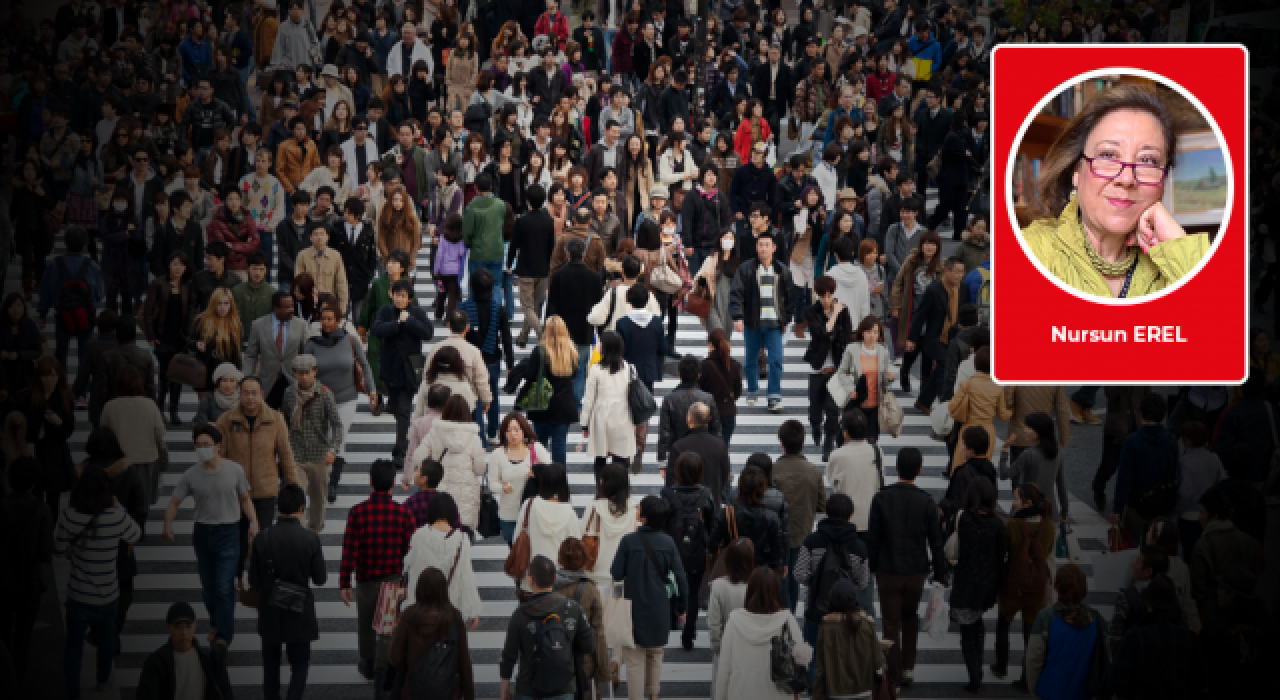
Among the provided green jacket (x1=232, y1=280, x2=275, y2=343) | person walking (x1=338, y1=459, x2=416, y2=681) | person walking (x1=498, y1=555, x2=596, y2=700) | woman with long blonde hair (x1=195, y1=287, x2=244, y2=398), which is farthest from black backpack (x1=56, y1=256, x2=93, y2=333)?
person walking (x1=498, y1=555, x2=596, y2=700)

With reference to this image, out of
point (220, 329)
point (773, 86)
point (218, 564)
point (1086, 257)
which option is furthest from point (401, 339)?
point (773, 86)

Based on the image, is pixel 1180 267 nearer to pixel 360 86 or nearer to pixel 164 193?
pixel 164 193

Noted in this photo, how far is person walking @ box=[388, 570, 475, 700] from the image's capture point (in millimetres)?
8484

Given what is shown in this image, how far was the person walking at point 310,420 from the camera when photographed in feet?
37.7

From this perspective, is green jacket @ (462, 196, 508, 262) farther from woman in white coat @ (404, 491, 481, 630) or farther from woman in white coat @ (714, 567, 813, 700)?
woman in white coat @ (714, 567, 813, 700)

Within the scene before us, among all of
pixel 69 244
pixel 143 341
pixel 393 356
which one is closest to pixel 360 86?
pixel 143 341

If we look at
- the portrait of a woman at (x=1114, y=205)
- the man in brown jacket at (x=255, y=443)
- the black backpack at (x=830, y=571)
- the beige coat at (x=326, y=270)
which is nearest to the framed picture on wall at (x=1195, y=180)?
the portrait of a woman at (x=1114, y=205)

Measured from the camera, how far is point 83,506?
958cm

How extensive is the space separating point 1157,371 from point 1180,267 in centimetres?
66

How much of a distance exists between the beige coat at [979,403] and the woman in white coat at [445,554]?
14.6 ft

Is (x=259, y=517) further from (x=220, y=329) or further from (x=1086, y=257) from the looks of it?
(x=1086, y=257)

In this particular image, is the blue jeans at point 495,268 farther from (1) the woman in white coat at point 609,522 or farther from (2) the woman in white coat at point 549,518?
(1) the woman in white coat at point 609,522

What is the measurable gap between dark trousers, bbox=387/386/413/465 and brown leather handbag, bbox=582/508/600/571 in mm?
3532

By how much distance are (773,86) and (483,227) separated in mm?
10421
